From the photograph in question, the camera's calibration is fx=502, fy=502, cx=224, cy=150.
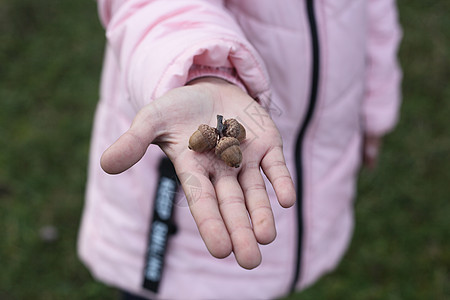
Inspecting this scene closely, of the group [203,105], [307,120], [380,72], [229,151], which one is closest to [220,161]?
[229,151]

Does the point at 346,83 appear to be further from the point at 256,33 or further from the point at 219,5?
the point at 219,5

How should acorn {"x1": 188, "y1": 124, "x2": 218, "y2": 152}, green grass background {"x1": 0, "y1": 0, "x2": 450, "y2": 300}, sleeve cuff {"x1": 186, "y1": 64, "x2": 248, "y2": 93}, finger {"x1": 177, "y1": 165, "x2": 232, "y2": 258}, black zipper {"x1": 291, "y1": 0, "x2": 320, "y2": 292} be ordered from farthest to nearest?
green grass background {"x1": 0, "y1": 0, "x2": 450, "y2": 300} < black zipper {"x1": 291, "y1": 0, "x2": 320, "y2": 292} < sleeve cuff {"x1": 186, "y1": 64, "x2": 248, "y2": 93} < acorn {"x1": 188, "y1": 124, "x2": 218, "y2": 152} < finger {"x1": 177, "y1": 165, "x2": 232, "y2": 258}

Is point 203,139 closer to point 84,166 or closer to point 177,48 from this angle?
point 177,48

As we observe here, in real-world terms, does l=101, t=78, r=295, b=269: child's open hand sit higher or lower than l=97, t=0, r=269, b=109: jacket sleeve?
lower

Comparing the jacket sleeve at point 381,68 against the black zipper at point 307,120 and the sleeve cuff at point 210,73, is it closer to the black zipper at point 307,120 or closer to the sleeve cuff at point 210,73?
the black zipper at point 307,120

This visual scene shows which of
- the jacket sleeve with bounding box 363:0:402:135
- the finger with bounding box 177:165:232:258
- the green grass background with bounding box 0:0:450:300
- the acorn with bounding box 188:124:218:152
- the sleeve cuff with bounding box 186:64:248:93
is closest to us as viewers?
the finger with bounding box 177:165:232:258

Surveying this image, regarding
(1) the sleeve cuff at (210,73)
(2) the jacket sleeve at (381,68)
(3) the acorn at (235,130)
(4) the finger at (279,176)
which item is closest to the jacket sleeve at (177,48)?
(1) the sleeve cuff at (210,73)

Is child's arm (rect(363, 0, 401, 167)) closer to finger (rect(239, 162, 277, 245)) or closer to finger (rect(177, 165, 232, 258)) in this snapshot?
finger (rect(239, 162, 277, 245))

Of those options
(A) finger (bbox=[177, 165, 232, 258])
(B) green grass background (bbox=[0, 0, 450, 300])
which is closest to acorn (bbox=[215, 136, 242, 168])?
(A) finger (bbox=[177, 165, 232, 258])
